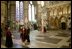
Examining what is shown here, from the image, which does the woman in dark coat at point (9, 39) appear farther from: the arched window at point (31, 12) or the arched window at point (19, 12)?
the arched window at point (31, 12)

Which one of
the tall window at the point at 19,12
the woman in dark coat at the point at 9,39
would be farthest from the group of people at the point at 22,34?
the tall window at the point at 19,12

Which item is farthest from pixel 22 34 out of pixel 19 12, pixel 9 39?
pixel 19 12

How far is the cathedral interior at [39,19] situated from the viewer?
2.82 m

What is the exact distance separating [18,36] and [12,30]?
13 cm

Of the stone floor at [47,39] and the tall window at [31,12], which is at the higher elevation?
the tall window at [31,12]

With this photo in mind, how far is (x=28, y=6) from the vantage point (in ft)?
9.66

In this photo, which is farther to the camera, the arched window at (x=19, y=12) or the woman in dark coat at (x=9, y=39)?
the arched window at (x=19, y=12)

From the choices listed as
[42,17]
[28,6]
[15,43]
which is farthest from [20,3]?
[15,43]

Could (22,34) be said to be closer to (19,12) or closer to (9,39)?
(9,39)

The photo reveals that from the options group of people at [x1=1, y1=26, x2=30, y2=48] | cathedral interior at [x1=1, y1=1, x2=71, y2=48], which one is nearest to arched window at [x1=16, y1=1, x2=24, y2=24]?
cathedral interior at [x1=1, y1=1, x2=71, y2=48]

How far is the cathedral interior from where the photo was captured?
2822mm

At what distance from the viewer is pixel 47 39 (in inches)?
112

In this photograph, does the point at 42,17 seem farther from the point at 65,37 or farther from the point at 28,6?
the point at 65,37

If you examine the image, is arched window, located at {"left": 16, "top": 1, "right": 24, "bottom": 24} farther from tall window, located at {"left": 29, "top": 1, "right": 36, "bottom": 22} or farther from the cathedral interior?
tall window, located at {"left": 29, "top": 1, "right": 36, "bottom": 22}
